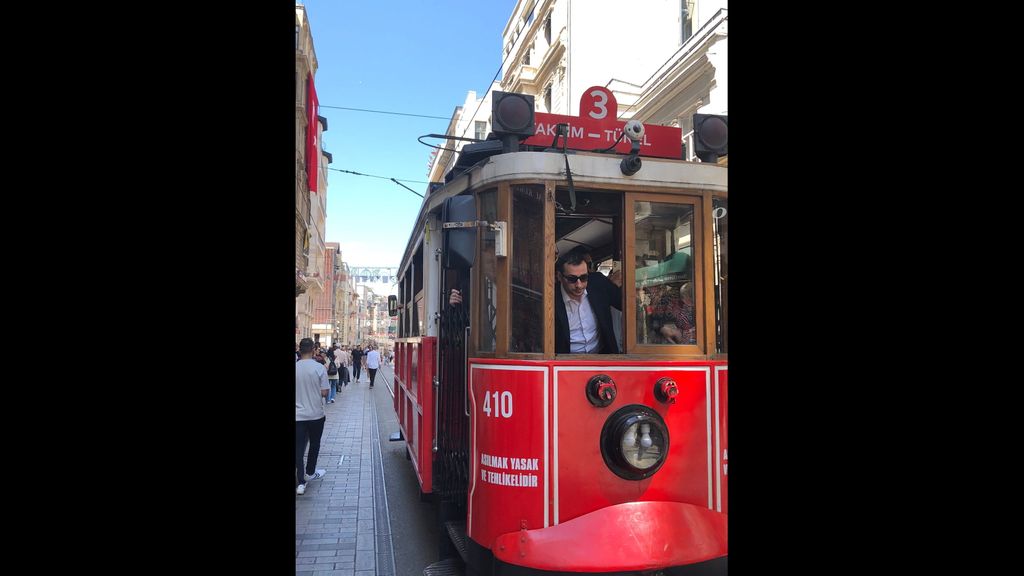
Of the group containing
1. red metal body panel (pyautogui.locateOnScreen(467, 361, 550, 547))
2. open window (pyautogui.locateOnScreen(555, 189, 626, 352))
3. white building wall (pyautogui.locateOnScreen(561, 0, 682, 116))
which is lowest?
red metal body panel (pyautogui.locateOnScreen(467, 361, 550, 547))

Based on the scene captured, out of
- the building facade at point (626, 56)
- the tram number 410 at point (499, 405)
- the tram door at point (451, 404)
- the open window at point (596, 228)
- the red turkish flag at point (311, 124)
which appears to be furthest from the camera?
the building facade at point (626, 56)

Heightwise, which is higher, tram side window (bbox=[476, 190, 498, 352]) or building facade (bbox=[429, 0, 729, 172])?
building facade (bbox=[429, 0, 729, 172])

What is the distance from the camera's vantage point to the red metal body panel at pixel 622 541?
115 inches

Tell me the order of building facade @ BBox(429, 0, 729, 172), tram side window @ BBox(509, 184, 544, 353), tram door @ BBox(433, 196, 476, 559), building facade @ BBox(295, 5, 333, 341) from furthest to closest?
building facade @ BBox(295, 5, 333, 341) → building facade @ BBox(429, 0, 729, 172) → tram door @ BBox(433, 196, 476, 559) → tram side window @ BBox(509, 184, 544, 353)

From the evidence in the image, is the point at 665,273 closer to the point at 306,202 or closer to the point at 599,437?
the point at 599,437

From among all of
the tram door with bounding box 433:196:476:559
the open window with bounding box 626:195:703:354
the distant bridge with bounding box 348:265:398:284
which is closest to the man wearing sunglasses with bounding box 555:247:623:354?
the open window with bounding box 626:195:703:354

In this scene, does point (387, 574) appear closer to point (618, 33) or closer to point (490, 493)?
point (490, 493)

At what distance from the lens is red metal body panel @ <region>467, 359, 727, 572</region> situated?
2996mm

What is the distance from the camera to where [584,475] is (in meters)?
3.16

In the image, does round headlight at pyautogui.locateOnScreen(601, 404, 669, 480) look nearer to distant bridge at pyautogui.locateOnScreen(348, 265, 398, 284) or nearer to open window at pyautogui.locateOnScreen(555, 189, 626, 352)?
open window at pyautogui.locateOnScreen(555, 189, 626, 352)

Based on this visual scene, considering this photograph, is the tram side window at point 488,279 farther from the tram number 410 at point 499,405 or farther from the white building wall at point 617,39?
the white building wall at point 617,39

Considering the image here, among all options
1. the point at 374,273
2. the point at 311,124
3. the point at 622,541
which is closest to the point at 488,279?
the point at 622,541

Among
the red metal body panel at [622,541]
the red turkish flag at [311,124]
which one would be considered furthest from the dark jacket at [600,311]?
the red turkish flag at [311,124]

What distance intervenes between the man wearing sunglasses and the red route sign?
82 centimetres
